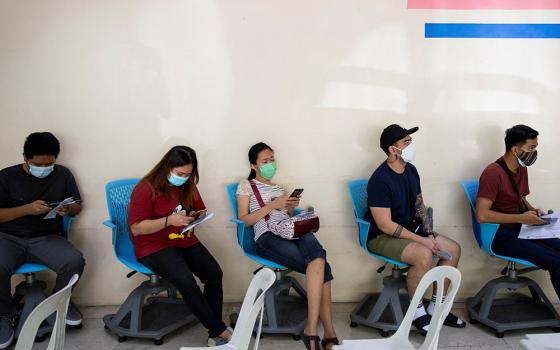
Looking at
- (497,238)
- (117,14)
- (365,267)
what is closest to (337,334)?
(365,267)

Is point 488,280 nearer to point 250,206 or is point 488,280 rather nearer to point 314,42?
point 250,206

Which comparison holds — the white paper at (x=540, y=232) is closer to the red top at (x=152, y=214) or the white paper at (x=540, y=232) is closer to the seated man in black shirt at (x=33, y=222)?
the red top at (x=152, y=214)

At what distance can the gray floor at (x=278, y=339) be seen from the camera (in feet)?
Result: 10.8

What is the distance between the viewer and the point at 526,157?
3.56m

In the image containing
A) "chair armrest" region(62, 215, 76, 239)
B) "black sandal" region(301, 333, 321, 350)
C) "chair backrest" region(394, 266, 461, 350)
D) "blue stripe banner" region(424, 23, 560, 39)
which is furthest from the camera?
"blue stripe banner" region(424, 23, 560, 39)

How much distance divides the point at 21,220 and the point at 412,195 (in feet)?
8.87

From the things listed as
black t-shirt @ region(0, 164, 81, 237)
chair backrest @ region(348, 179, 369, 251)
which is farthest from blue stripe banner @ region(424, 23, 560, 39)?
black t-shirt @ region(0, 164, 81, 237)

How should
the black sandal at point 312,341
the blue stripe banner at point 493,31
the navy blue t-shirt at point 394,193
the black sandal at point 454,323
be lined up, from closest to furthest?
the black sandal at point 312,341, the navy blue t-shirt at point 394,193, the black sandal at point 454,323, the blue stripe banner at point 493,31

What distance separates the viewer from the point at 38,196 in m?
3.53

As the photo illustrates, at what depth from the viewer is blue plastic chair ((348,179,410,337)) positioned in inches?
137

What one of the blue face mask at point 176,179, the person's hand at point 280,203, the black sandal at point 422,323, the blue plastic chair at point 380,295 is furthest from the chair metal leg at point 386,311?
the blue face mask at point 176,179

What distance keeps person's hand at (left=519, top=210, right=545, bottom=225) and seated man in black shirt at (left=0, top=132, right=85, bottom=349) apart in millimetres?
3038

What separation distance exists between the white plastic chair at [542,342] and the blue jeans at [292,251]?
158cm

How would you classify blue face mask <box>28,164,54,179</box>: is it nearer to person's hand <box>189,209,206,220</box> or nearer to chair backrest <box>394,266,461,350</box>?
person's hand <box>189,209,206,220</box>
